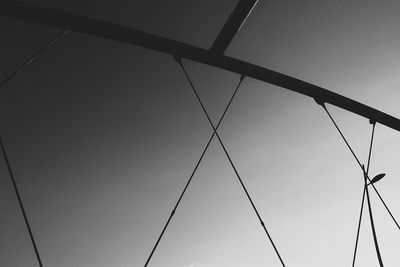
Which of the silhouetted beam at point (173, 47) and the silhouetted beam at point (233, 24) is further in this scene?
the silhouetted beam at point (233, 24)

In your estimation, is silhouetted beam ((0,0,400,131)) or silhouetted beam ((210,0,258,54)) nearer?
silhouetted beam ((0,0,400,131))

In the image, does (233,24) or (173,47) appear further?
(173,47)

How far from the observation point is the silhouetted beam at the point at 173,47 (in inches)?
133

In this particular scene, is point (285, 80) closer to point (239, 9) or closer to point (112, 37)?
point (239, 9)

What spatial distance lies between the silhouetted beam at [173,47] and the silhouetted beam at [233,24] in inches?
6.5

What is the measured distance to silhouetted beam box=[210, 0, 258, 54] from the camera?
3766 millimetres

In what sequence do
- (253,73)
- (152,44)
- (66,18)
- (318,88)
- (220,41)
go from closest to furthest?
(66,18) → (152,44) → (220,41) → (253,73) → (318,88)

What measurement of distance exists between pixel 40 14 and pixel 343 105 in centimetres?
608

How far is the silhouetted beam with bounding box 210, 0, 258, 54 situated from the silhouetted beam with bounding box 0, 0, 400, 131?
16 centimetres

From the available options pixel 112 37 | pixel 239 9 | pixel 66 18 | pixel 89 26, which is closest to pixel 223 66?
pixel 239 9

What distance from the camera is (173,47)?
4.31 meters

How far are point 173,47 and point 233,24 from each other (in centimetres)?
107

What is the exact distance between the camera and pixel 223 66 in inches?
185

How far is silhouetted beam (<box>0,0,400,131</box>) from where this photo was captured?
3371 mm
